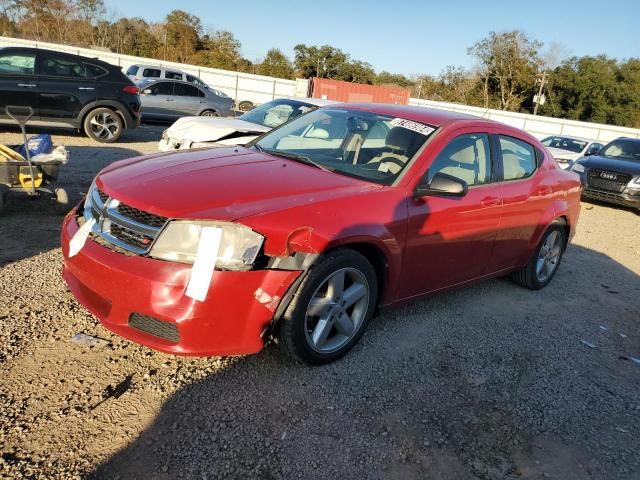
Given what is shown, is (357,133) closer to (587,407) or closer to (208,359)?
(208,359)

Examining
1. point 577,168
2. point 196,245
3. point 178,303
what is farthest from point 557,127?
point 178,303

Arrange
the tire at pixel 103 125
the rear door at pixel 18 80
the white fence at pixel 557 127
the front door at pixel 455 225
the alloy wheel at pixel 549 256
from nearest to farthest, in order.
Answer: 1. the front door at pixel 455 225
2. the alloy wheel at pixel 549 256
3. the rear door at pixel 18 80
4. the tire at pixel 103 125
5. the white fence at pixel 557 127

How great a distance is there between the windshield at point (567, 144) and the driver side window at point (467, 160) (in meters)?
12.2

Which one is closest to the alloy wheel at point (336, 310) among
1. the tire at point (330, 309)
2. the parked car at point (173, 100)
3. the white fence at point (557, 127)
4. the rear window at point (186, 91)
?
the tire at point (330, 309)

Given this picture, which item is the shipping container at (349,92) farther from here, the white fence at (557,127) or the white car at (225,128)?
the white car at (225,128)

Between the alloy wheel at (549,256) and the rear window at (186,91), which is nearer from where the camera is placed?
the alloy wheel at (549,256)

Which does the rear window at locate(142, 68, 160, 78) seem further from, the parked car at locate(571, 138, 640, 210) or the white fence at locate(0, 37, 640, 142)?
the parked car at locate(571, 138, 640, 210)

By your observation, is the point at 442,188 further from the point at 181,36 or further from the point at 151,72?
the point at 181,36

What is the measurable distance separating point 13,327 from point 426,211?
9.29 feet

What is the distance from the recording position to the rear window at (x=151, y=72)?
766 inches

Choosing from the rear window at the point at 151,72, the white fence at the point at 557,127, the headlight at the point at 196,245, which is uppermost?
the white fence at the point at 557,127

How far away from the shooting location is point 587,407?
128 inches

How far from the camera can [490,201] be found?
4031 millimetres

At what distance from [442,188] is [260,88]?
29917 mm
